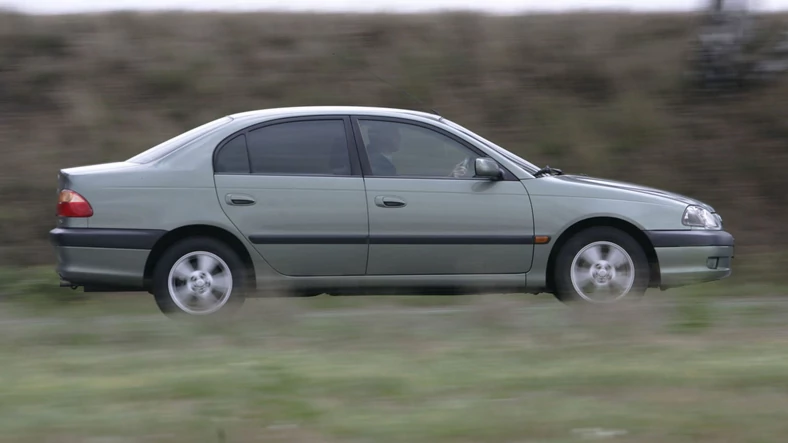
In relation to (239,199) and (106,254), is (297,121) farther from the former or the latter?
(106,254)

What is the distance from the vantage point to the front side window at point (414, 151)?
769cm

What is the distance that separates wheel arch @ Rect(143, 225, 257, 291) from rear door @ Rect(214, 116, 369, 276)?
12cm

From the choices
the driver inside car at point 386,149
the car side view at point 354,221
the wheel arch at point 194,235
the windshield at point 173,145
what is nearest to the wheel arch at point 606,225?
the car side view at point 354,221

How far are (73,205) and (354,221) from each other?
194cm

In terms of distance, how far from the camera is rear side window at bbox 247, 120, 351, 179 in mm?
7594

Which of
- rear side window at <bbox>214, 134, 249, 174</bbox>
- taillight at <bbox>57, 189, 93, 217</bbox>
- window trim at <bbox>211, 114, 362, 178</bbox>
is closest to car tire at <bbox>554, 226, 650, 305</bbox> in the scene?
window trim at <bbox>211, 114, 362, 178</bbox>

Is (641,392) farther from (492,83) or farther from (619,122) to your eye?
(492,83)

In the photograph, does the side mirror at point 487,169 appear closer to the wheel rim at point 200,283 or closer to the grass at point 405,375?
the grass at point 405,375

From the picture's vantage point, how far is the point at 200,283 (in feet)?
24.1

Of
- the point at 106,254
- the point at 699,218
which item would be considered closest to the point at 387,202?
the point at 106,254

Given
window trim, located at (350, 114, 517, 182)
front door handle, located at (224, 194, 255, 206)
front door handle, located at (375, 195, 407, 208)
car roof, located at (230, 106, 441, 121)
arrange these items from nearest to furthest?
front door handle, located at (224, 194, 255, 206) < front door handle, located at (375, 195, 407, 208) < window trim, located at (350, 114, 517, 182) < car roof, located at (230, 106, 441, 121)

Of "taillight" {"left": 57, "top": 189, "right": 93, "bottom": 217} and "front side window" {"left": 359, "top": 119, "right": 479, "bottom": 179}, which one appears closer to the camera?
"taillight" {"left": 57, "top": 189, "right": 93, "bottom": 217}

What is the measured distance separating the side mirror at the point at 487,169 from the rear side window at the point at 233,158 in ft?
5.41

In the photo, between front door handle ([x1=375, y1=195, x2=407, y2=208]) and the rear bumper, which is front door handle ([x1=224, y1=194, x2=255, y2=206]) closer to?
the rear bumper
